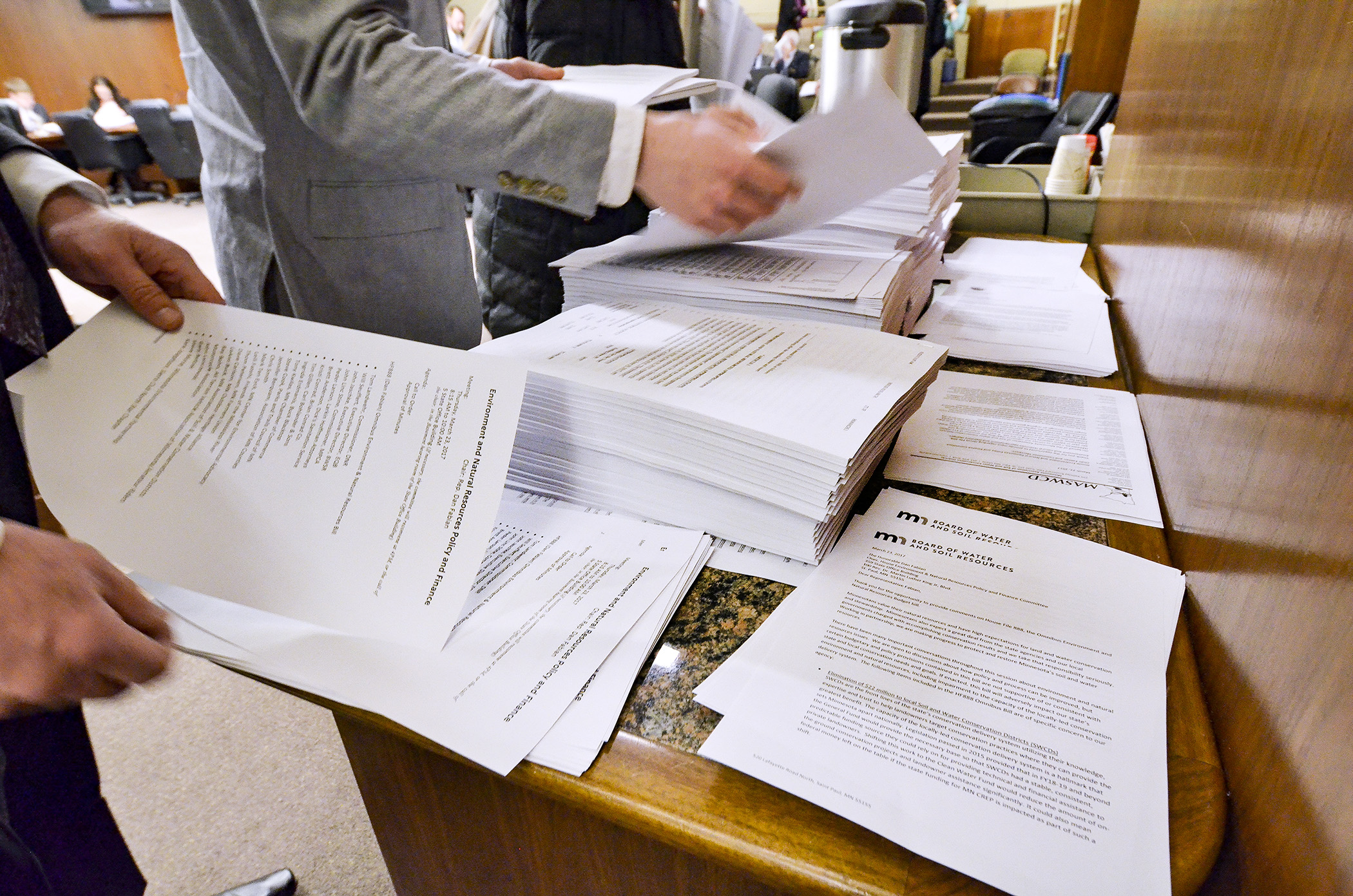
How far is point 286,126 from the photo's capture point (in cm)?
82

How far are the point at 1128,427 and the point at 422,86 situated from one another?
0.71 metres

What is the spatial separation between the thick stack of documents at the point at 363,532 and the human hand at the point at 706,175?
8.2 inches

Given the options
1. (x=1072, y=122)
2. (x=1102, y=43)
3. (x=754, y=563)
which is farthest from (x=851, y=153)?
(x=1072, y=122)

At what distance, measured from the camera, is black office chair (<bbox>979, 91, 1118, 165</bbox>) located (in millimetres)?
3033

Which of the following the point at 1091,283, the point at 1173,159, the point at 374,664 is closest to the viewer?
the point at 374,664

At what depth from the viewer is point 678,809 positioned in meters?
0.33

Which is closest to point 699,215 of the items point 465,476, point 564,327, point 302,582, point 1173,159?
point 564,327

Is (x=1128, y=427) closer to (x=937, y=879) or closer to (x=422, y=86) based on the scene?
(x=937, y=879)

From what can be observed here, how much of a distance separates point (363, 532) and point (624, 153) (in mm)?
357

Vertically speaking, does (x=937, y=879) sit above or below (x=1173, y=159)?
below

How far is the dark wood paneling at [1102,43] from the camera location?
9.23ft

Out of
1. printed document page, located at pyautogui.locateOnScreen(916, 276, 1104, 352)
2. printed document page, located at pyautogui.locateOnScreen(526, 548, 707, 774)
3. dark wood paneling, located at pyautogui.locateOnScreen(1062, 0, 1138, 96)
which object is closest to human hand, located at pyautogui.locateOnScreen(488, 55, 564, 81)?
printed document page, located at pyautogui.locateOnScreen(916, 276, 1104, 352)

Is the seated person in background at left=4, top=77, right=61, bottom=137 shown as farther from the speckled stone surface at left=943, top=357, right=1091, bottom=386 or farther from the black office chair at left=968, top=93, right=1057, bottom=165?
the speckled stone surface at left=943, top=357, right=1091, bottom=386

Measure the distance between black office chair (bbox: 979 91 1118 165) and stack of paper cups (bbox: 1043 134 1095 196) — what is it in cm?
A: 142
